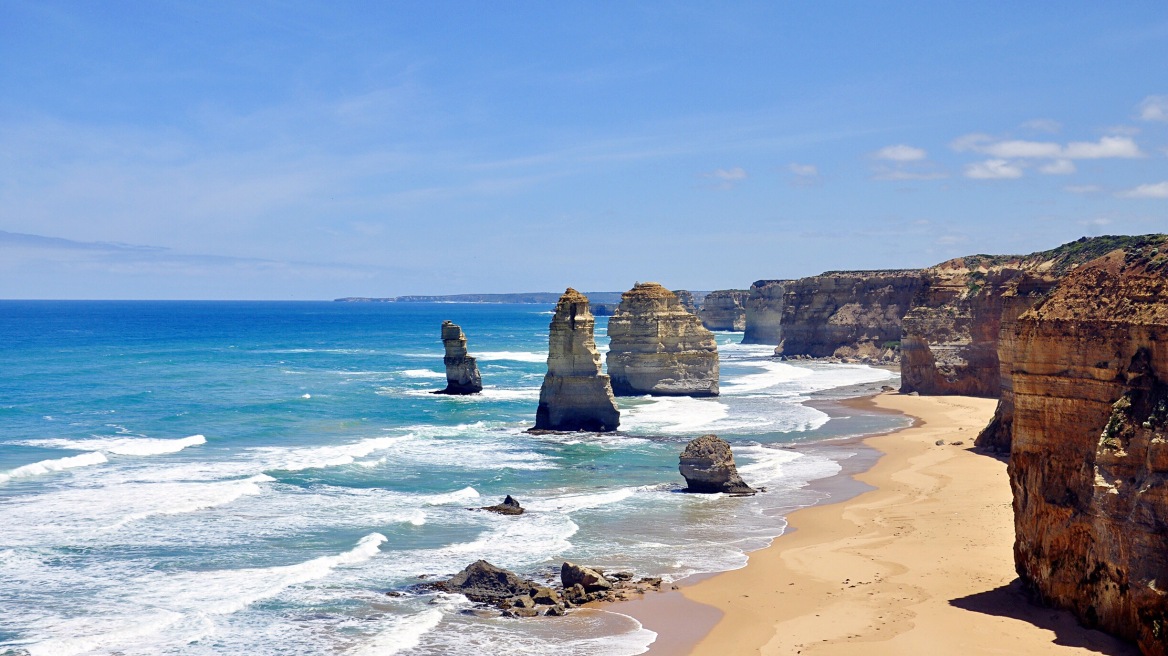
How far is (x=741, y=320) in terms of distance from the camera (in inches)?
6088

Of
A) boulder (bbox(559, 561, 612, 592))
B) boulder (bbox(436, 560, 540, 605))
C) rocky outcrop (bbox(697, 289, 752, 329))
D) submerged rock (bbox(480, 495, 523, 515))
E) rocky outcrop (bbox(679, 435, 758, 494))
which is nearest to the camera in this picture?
boulder (bbox(436, 560, 540, 605))

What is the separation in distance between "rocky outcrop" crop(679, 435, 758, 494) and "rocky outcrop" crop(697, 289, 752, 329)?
125 metres

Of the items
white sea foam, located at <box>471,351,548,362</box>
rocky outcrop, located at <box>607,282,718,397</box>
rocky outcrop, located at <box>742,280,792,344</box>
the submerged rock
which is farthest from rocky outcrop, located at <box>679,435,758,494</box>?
rocky outcrop, located at <box>742,280,792,344</box>

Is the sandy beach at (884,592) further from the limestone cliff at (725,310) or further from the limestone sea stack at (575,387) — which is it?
the limestone cliff at (725,310)

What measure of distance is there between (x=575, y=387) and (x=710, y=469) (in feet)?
47.4

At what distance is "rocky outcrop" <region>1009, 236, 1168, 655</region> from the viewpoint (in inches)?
547

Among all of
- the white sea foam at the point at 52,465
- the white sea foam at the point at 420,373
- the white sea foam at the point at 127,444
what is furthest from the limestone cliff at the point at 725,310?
the white sea foam at the point at 52,465

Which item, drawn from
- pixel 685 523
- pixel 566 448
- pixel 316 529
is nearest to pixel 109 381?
pixel 566 448

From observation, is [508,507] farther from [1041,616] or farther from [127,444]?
[127,444]

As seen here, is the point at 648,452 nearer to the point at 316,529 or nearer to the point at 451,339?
the point at 316,529

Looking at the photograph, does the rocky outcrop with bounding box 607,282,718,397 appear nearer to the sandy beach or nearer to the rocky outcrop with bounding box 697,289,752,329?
the sandy beach

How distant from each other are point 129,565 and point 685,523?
12744 millimetres

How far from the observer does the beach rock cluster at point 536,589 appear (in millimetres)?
19531

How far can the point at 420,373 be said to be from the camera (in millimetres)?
74938
